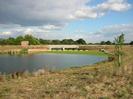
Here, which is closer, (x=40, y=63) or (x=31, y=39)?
(x=40, y=63)

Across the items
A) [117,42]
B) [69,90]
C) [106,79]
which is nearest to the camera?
[69,90]

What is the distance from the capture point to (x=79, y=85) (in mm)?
17703

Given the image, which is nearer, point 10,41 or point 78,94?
point 78,94

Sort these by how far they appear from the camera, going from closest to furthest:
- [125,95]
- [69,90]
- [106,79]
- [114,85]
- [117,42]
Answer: [125,95] < [69,90] < [114,85] < [106,79] < [117,42]

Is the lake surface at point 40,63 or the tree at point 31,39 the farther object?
the tree at point 31,39

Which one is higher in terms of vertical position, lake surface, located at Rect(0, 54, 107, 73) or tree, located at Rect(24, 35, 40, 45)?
tree, located at Rect(24, 35, 40, 45)

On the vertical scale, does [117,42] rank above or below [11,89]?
above

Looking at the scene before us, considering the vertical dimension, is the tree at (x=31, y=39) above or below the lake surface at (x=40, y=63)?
above

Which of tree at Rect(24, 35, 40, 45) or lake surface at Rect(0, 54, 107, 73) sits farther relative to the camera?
tree at Rect(24, 35, 40, 45)

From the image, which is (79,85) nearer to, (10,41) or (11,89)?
(11,89)

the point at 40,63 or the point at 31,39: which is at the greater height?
the point at 31,39

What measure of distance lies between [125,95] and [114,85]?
300 cm

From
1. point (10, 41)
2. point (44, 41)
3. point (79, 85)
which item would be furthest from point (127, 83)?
point (44, 41)

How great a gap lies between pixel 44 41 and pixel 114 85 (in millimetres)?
147088
